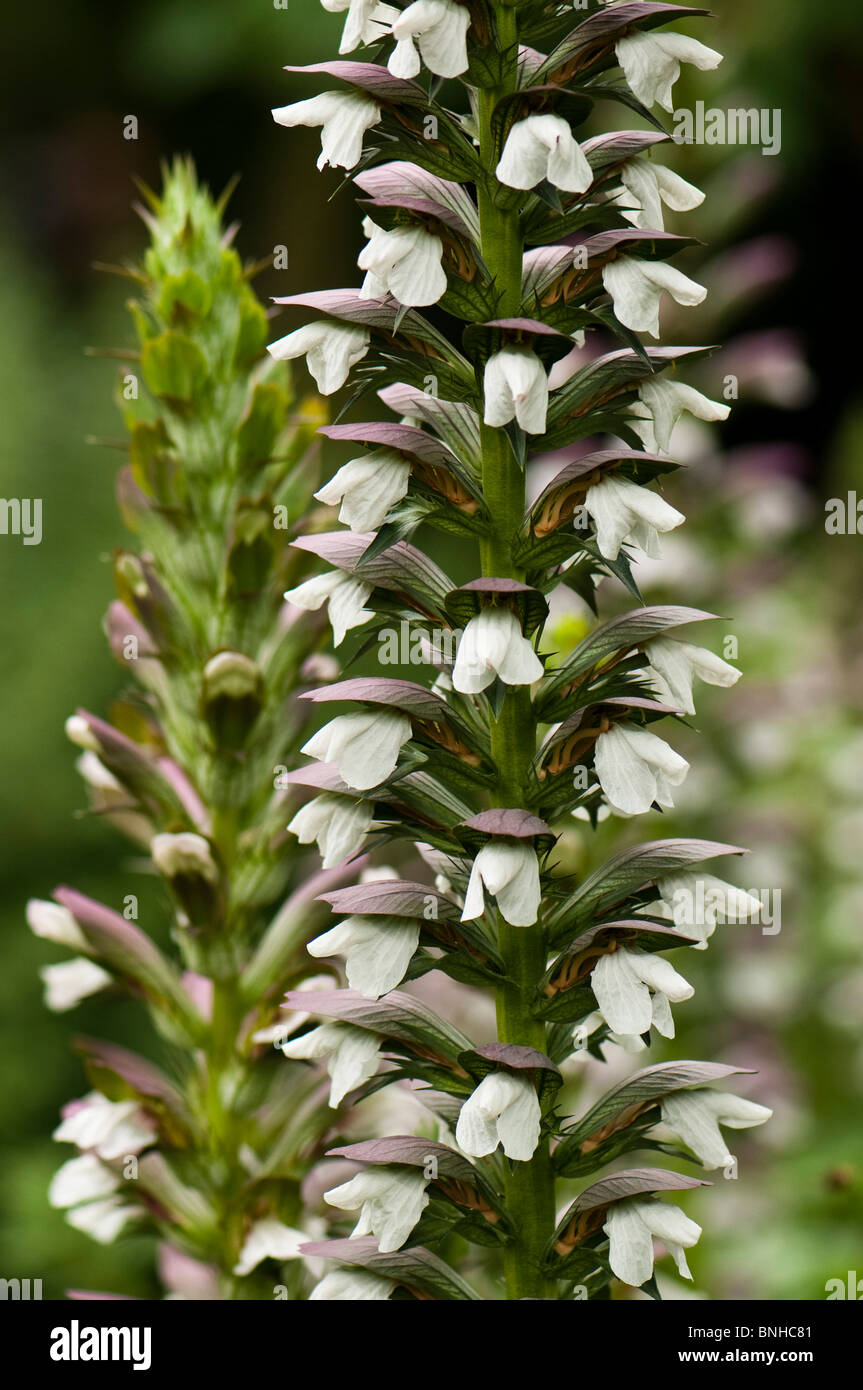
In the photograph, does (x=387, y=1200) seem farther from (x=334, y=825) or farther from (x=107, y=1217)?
(x=107, y=1217)

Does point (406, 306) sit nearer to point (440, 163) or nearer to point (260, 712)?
point (440, 163)

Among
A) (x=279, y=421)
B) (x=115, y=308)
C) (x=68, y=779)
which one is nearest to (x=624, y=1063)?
(x=279, y=421)

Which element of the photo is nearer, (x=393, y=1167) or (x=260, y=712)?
(x=393, y=1167)

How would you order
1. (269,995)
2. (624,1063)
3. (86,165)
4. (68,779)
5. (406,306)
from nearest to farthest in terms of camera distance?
(406,306) → (269,995) → (624,1063) → (68,779) → (86,165)

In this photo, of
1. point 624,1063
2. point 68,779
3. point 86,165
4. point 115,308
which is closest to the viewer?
point 624,1063

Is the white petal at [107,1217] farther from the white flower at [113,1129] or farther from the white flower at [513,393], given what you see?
the white flower at [513,393]

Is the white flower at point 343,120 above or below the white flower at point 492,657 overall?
above

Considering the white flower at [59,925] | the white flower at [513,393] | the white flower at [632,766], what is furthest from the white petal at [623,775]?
the white flower at [59,925]
